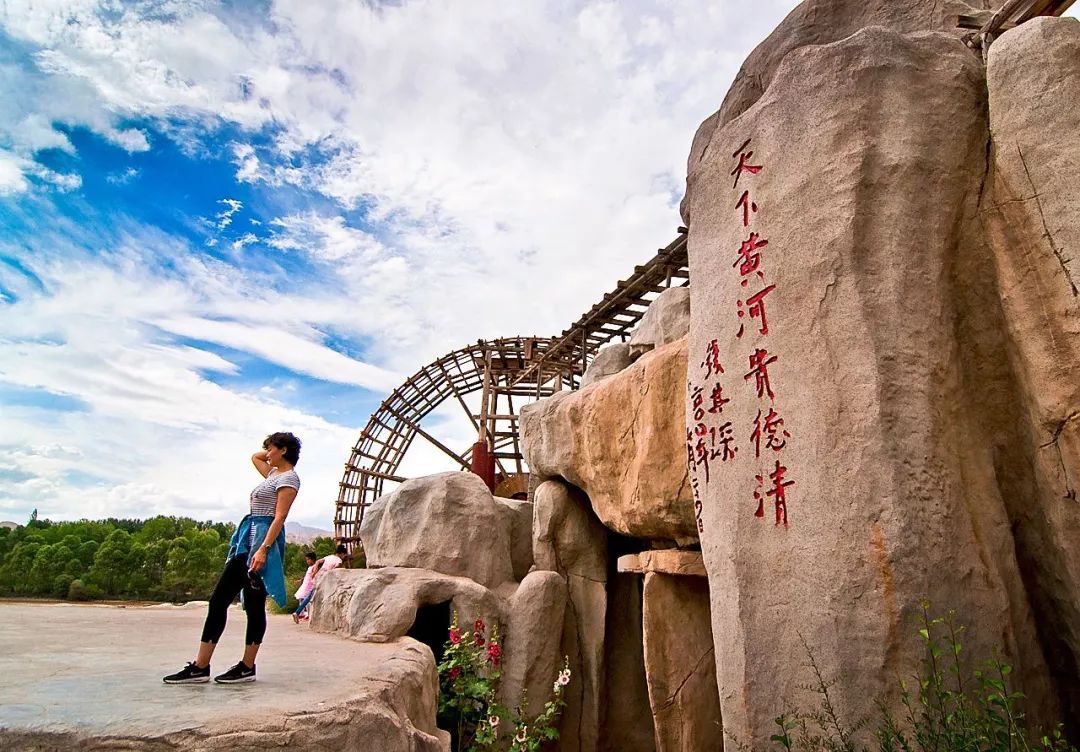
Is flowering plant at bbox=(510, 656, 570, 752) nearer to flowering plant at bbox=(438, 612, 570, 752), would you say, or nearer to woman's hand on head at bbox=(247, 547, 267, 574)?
flowering plant at bbox=(438, 612, 570, 752)

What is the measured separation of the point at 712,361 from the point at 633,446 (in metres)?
1.92

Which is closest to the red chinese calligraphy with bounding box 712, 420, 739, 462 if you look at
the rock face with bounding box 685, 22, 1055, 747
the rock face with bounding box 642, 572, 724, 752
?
the rock face with bounding box 685, 22, 1055, 747

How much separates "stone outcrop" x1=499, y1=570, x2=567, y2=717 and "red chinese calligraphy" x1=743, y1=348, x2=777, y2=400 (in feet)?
13.8

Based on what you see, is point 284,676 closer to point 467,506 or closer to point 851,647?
point 851,647

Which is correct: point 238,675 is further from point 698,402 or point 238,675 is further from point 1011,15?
point 1011,15

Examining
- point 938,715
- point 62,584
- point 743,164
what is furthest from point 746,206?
point 62,584

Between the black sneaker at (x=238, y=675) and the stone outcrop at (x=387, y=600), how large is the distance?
3.04 meters

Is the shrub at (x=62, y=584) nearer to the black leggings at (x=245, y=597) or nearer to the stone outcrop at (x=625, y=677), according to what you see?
the stone outcrop at (x=625, y=677)

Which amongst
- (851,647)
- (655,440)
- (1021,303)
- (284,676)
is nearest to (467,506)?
(655,440)

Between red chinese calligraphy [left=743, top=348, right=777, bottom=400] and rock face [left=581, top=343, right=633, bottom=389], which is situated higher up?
rock face [left=581, top=343, right=633, bottom=389]

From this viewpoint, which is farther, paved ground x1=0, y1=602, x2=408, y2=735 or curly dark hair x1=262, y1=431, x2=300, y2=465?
curly dark hair x1=262, y1=431, x2=300, y2=465

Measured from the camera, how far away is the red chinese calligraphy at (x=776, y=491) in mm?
4043

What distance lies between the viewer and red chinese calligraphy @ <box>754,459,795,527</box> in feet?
13.3

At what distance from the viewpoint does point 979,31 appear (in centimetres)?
443
